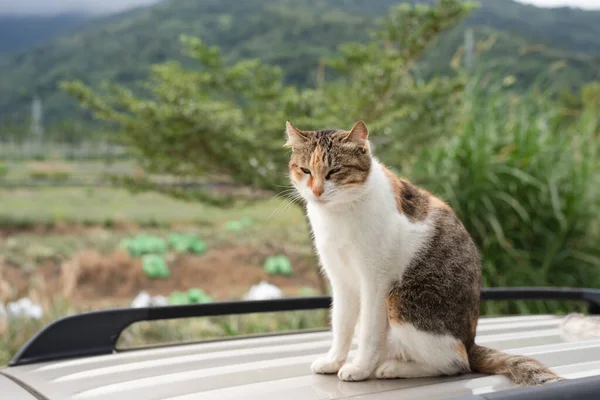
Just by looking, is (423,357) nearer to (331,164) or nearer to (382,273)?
(382,273)

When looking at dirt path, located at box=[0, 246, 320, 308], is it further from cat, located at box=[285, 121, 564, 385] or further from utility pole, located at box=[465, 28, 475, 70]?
cat, located at box=[285, 121, 564, 385]

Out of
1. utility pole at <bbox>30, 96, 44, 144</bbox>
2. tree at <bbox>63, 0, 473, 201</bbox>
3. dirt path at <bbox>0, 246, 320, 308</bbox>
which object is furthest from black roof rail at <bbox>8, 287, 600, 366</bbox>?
utility pole at <bbox>30, 96, 44, 144</bbox>

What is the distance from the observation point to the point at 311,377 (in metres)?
0.90

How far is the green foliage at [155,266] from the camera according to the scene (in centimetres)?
353

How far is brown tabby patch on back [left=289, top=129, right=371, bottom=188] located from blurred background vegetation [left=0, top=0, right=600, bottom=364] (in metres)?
1.42

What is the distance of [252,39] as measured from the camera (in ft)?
14.2

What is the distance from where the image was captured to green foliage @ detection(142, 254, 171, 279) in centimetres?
353

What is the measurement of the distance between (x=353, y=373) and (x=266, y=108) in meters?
2.01

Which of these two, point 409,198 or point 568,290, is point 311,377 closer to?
point 409,198

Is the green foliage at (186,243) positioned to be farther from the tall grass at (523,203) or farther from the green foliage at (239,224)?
the tall grass at (523,203)

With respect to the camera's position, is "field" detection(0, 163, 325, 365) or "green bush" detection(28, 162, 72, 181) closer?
"field" detection(0, 163, 325, 365)

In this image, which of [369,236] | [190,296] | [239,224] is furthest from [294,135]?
[239,224]

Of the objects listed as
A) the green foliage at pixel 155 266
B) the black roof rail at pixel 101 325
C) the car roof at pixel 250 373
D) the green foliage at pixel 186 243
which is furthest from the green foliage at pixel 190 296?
the car roof at pixel 250 373

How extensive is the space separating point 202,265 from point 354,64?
148 centimetres
